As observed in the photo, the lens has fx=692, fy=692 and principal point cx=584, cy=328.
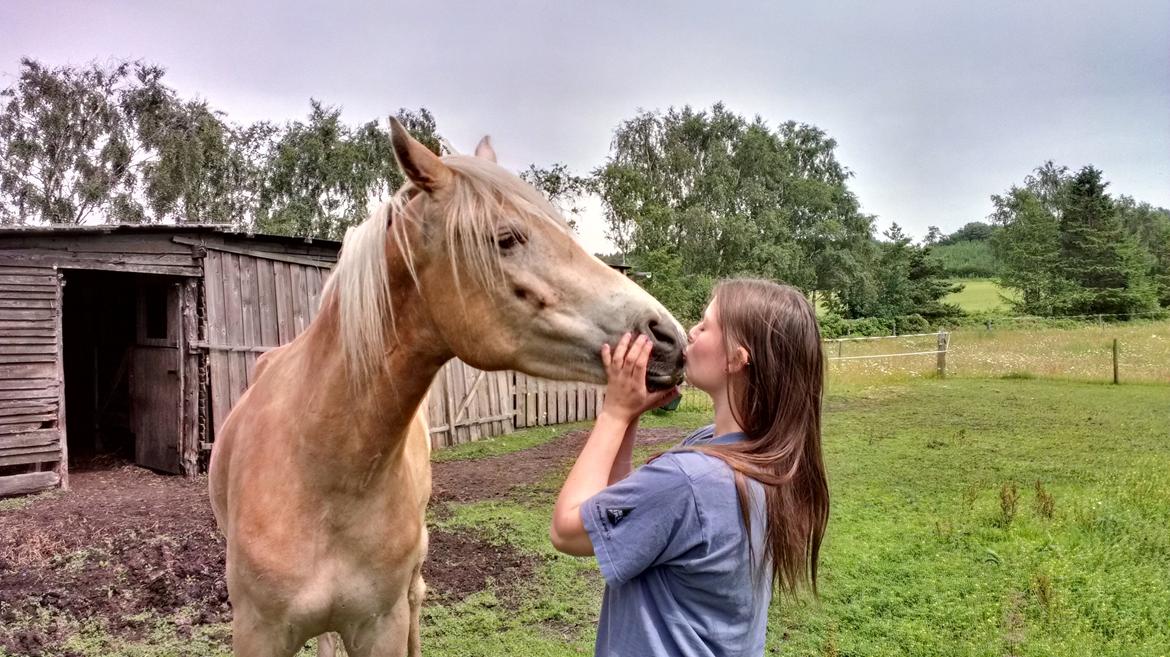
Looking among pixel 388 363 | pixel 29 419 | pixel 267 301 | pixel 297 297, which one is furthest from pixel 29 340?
pixel 388 363

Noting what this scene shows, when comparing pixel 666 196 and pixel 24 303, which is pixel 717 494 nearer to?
pixel 24 303

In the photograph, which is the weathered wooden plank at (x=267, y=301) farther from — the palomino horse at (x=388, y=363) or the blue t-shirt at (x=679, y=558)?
the blue t-shirt at (x=679, y=558)

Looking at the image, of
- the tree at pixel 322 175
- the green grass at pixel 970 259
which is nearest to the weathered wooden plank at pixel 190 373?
the tree at pixel 322 175

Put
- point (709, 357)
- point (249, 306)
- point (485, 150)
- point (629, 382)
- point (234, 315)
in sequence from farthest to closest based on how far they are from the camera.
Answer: point (249, 306)
point (234, 315)
point (485, 150)
point (709, 357)
point (629, 382)

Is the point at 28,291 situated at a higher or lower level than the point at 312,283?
lower

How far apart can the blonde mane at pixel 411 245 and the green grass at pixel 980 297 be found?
148 feet

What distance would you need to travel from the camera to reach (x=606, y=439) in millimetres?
1437

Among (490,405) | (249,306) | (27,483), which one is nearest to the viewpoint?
(27,483)

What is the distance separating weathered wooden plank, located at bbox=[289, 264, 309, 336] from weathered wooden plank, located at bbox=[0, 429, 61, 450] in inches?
117

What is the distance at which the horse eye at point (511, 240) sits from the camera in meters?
1.68

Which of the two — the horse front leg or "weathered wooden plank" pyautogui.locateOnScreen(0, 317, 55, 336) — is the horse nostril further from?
"weathered wooden plank" pyautogui.locateOnScreen(0, 317, 55, 336)

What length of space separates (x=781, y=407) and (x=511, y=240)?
0.74 meters

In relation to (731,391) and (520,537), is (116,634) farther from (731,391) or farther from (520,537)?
(731,391)

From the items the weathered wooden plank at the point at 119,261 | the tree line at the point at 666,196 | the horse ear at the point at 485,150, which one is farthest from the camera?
the tree line at the point at 666,196
